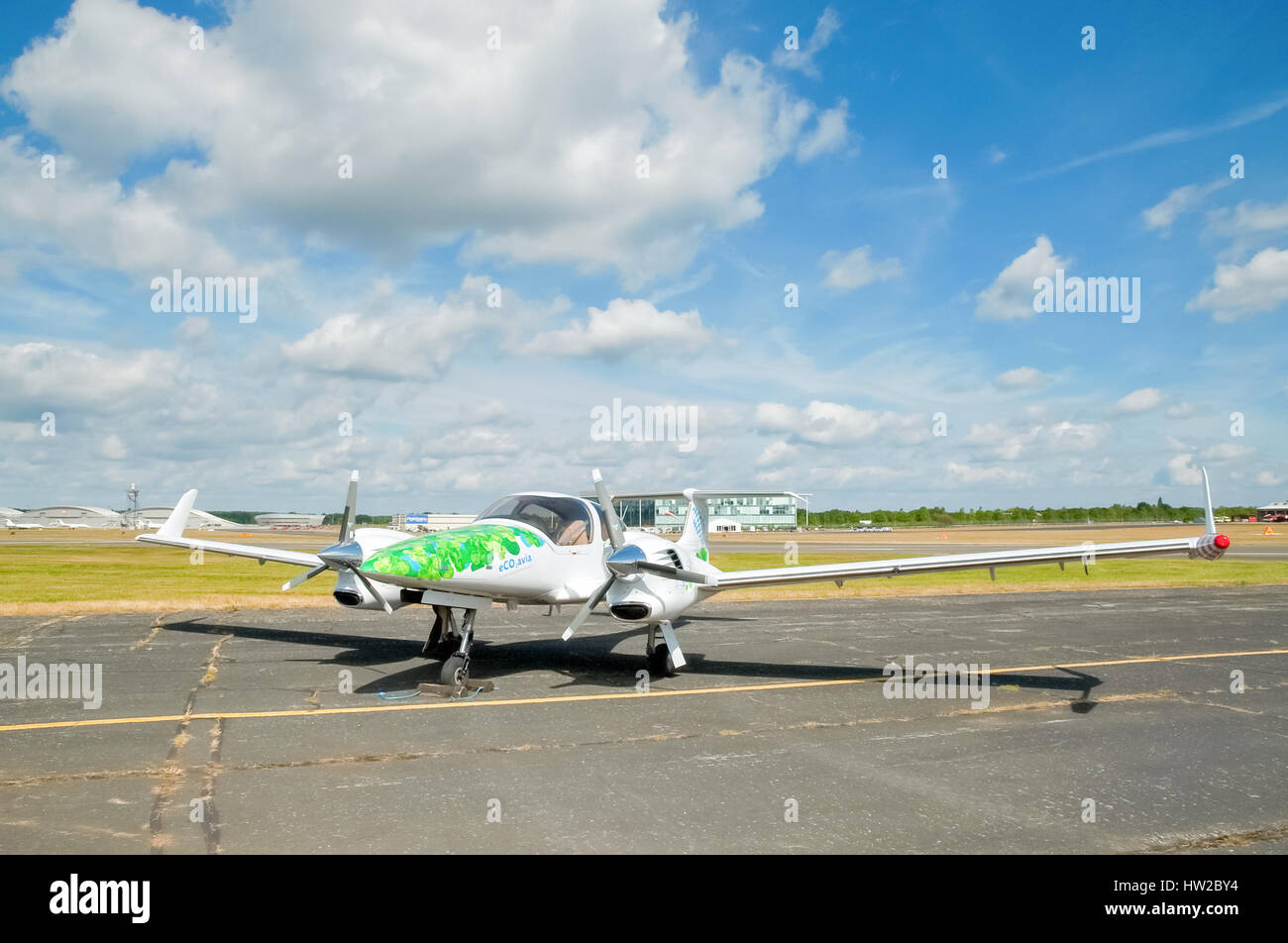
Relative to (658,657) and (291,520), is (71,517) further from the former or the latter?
(658,657)

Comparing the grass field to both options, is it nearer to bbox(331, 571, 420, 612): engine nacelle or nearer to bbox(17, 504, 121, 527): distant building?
bbox(331, 571, 420, 612): engine nacelle

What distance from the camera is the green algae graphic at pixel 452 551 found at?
10.8m

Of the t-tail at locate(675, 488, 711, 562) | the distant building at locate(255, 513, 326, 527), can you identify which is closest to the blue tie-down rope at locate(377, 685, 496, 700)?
the t-tail at locate(675, 488, 711, 562)

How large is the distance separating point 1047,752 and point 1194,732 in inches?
108

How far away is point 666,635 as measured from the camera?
44.3 feet

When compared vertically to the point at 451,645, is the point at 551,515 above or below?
above

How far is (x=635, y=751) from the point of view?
9.20 m

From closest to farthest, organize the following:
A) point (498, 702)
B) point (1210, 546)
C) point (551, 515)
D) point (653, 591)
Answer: point (1210, 546) < point (498, 702) < point (653, 591) < point (551, 515)

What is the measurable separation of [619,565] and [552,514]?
194 centimetres

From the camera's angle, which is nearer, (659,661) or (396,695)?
(396,695)

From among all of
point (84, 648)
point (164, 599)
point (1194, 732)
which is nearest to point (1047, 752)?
point (1194, 732)

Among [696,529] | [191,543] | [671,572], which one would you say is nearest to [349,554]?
[671,572]

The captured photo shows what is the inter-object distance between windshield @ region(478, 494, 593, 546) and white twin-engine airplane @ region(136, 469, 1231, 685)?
0.02 m
